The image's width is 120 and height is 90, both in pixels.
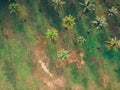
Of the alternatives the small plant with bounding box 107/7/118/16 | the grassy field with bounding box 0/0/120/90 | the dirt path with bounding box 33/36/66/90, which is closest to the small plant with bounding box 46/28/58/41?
the grassy field with bounding box 0/0/120/90

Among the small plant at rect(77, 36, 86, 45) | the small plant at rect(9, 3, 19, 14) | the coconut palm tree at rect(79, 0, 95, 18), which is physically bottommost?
the small plant at rect(77, 36, 86, 45)

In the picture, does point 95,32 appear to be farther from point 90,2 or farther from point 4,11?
point 4,11

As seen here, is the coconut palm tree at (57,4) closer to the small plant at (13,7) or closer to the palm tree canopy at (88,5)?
the palm tree canopy at (88,5)

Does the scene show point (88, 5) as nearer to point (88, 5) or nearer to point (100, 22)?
point (88, 5)

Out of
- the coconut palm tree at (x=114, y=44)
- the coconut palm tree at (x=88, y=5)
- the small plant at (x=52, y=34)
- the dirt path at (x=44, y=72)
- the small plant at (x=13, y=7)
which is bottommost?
→ the dirt path at (x=44, y=72)

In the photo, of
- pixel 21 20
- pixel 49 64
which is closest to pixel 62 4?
pixel 21 20

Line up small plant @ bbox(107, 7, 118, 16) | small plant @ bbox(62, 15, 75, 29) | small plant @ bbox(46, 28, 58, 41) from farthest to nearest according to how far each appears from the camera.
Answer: small plant @ bbox(107, 7, 118, 16) → small plant @ bbox(62, 15, 75, 29) → small plant @ bbox(46, 28, 58, 41)

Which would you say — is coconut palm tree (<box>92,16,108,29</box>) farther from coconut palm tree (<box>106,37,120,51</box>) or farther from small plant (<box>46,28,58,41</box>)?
small plant (<box>46,28,58,41</box>)

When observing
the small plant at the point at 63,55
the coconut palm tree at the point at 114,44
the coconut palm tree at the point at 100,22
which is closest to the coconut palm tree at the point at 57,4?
the coconut palm tree at the point at 100,22

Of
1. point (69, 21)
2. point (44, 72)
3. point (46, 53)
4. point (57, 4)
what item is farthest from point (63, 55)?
point (57, 4)
